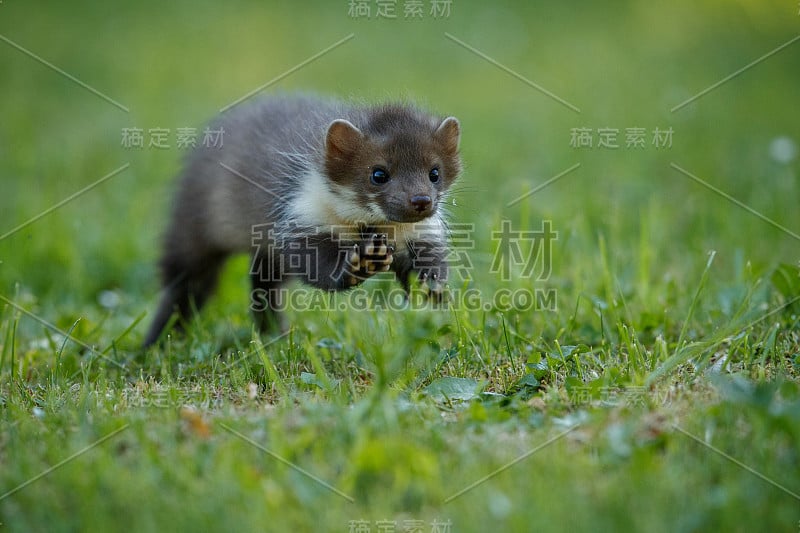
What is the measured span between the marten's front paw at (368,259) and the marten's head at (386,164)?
0.19 metres

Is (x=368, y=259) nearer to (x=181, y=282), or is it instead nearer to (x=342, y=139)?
(x=342, y=139)

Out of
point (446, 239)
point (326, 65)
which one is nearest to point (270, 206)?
point (446, 239)

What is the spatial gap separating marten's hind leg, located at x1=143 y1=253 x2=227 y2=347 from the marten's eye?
6.31 feet

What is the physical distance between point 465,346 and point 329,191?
125cm

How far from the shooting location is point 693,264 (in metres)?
6.42

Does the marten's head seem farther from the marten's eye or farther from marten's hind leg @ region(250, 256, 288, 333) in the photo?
marten's hind leg @ region(250, 256, 288, 333)

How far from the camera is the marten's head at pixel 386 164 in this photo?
16.2ft

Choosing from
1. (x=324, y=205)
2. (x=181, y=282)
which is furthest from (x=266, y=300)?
(x=324, y=205)

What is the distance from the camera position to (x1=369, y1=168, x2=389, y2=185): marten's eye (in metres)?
5.02

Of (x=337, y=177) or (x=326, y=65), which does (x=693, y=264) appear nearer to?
(x=337, y=177)

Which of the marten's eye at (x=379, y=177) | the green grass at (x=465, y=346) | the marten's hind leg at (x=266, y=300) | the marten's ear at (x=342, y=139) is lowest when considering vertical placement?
the marten's hind leg at (x=266, y=300)

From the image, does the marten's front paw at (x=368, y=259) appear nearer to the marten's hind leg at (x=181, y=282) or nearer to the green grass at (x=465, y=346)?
the green grass at (x=465, y=346)

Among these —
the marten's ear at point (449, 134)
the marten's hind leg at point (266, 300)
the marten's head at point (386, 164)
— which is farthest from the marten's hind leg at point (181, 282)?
the marten's ear at point (449, 134)

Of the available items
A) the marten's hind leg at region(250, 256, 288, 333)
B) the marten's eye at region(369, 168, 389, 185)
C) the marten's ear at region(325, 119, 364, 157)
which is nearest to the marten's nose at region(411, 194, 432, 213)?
the marten's eye at region(369, 168, 389, 185)
